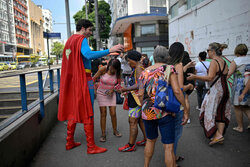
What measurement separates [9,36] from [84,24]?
2747 inches

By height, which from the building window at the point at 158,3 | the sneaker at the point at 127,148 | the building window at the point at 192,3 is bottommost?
the sneaker at the point at 127,148

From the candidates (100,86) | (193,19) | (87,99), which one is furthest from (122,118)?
(193,19)

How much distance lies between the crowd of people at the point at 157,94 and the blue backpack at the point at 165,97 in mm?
11

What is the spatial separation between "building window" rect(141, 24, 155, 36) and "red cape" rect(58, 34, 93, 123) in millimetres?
23769

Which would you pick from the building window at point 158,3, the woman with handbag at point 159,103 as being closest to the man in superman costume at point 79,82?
the woman with handbag at point 159,103

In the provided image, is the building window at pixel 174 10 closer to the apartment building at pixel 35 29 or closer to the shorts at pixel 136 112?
the shorts at pixel 136 112

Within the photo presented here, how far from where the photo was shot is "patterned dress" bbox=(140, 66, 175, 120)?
2430mm

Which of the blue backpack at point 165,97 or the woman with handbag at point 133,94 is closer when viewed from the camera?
the blue backpack at point 165,97

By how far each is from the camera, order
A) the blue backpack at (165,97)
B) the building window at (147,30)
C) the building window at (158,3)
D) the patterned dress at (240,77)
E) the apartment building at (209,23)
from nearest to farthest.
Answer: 1. the blue backpack at (165,97)
2. the patterned dress at (240,77)
3. the apartment building at (209,23)
4. the building window at (147,30)
5. the building window at (158,3)

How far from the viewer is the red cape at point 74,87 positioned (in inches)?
137

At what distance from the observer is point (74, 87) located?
356cm

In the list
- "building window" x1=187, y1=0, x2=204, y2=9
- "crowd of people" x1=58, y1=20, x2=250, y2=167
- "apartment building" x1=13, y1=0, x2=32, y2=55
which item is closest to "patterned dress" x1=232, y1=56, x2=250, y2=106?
"crowd of people" x1=58, y1=20, x2=250, y2=167

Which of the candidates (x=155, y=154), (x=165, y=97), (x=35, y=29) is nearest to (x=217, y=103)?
(x=155, y=154)

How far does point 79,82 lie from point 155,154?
169 cm
